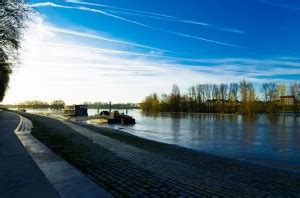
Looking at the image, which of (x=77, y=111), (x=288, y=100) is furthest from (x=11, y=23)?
(x=288, y=100)

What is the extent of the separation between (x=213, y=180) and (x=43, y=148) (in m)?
8.22

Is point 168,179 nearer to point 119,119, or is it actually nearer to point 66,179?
point 66,179

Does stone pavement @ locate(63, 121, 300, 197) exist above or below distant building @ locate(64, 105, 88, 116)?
below

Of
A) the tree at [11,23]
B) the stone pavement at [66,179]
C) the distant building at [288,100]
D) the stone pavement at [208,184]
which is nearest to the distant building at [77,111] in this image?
the distant building at [288,100]

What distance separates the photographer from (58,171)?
10484 millimetres

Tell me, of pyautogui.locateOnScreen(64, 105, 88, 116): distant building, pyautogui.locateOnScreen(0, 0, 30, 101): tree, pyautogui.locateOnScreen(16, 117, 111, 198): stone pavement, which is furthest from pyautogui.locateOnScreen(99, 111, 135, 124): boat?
pyautogui.locateOnScreen(16, 117, 111, 198): stone pavement

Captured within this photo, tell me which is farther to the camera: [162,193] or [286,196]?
[286,196]

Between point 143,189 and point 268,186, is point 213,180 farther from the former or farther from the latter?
point 143,189

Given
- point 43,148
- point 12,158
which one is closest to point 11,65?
point 43,148

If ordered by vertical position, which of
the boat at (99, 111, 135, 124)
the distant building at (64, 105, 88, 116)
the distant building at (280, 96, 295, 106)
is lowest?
the boat at (99, 111, 135, 124)

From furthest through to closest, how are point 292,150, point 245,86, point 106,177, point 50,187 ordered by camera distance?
1. point 245,86
2. point 292,150
3. point 106,177
4. point 50,187

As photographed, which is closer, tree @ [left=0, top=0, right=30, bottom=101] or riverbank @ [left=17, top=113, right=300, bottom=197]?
riverbank @ [left=17, top=113, right=300, bottom=197]

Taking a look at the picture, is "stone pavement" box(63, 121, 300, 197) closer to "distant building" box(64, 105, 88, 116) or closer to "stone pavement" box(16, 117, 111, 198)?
"stone pavement" box(16, 117, 111, 198)

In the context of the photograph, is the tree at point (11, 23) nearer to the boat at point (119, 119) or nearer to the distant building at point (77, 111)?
the boat at point (119, 119)
